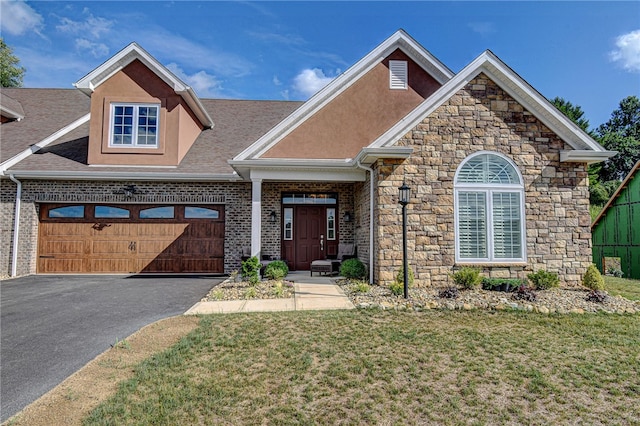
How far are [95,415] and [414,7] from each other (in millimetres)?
12197

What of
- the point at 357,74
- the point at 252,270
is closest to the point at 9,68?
the point at 357,74

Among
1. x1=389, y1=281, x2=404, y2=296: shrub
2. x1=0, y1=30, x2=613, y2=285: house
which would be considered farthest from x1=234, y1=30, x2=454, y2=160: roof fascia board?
x1=389, y1=281, x2=404, y2=296: shrub

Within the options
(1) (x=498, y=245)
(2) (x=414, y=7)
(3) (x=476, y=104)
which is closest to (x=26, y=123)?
(2) (x=414, y=7)

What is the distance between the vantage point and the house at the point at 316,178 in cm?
843

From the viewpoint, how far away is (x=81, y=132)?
1326 centimetres

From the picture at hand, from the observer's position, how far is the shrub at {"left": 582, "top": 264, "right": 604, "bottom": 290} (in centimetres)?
798

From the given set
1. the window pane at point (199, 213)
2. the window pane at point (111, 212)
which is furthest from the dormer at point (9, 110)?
the window pane at point (199, 213)

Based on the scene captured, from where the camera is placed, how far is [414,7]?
10812 mm

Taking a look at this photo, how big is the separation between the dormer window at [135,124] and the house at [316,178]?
5cm

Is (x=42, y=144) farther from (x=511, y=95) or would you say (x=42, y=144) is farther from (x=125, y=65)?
(x=511, y=95)

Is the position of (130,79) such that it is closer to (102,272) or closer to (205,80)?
(102,272)

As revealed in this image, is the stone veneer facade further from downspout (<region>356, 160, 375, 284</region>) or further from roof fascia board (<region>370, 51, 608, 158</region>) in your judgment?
downspout (<region>356, 160, 375, 284</region>)

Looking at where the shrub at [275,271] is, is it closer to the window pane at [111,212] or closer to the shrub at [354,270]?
the shrub at [354,270]

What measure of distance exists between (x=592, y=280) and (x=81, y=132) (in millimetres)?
16712
